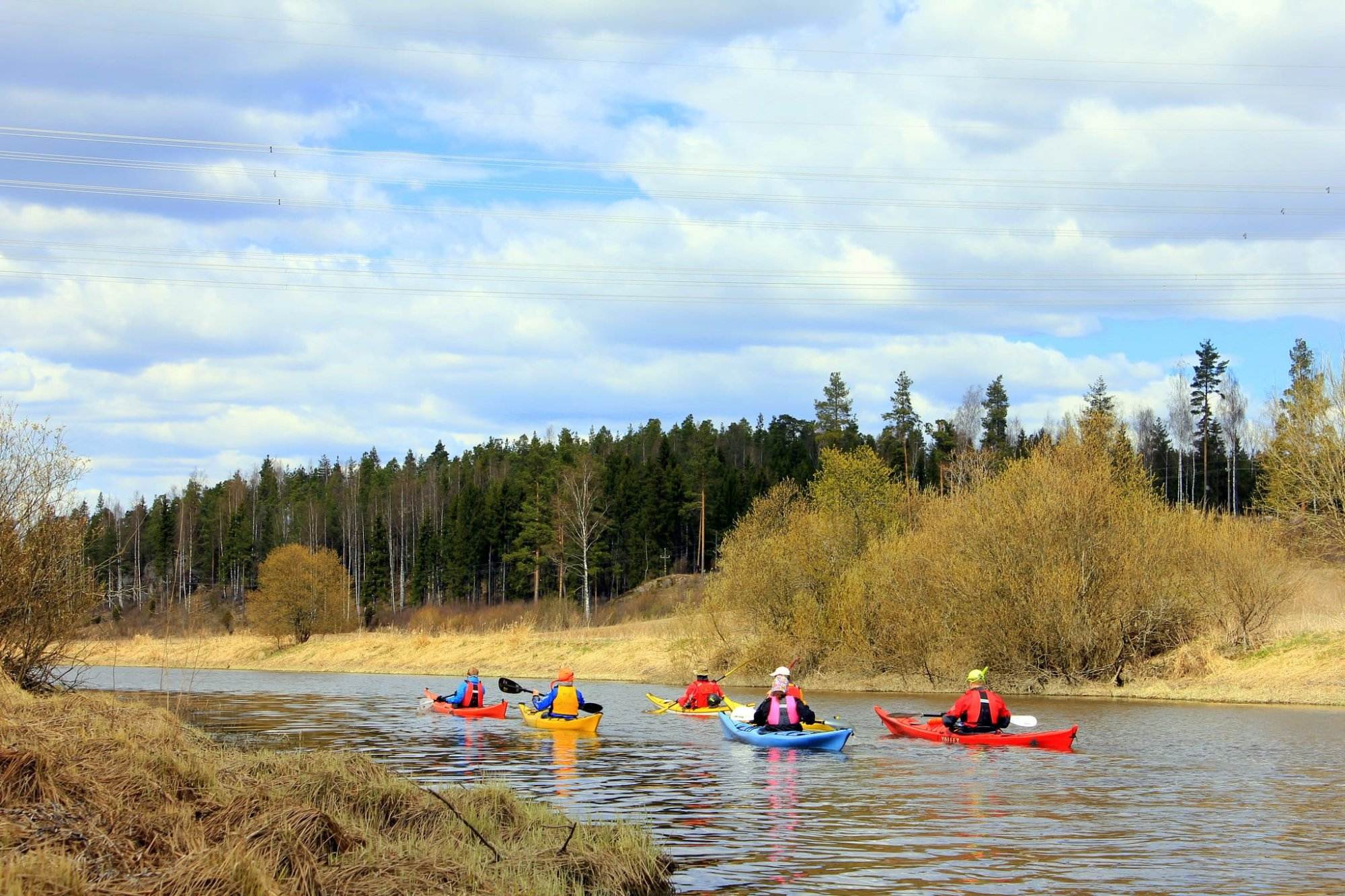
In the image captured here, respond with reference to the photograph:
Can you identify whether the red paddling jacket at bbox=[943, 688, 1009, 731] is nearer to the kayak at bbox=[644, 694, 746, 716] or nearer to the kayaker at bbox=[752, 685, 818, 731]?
the kayaker at bbox=[752, 685, 818, 731]

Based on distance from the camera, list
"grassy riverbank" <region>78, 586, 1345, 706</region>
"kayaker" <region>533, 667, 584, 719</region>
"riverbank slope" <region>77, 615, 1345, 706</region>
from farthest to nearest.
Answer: "grassy riverbank" <region>78, 586, 1345, 706</region> < "riverbank slope" <region>77, 615, 1345, 706</region> < "kayaker" <region>533, 667, 584, 719</region>

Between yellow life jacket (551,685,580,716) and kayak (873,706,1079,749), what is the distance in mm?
7066

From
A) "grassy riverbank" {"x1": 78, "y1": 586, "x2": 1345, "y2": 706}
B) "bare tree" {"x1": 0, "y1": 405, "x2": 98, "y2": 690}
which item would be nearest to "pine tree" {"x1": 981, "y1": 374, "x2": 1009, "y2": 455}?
"grassy riverbank" {"x1": 78, "y1": 586, "x2": 1345, "y2": 706}

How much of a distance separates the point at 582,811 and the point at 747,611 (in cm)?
3069

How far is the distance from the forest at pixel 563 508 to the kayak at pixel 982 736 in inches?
1819

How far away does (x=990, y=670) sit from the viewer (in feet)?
133

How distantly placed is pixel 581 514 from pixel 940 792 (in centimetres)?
6689

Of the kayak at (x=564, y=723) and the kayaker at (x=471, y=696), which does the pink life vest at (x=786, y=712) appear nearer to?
the kayak at (x=564, y=723)

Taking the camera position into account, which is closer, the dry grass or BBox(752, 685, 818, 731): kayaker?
BBox(752, 685, 818, 731): kayaker

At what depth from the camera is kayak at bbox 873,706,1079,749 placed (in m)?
24.0

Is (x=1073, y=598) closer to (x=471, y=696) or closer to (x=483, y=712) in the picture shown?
(x=483, y=712)

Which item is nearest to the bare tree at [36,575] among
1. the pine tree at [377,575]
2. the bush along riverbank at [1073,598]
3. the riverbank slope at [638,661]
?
the riverbank slope at [638,661]

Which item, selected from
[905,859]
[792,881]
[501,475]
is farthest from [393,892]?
[501,475]

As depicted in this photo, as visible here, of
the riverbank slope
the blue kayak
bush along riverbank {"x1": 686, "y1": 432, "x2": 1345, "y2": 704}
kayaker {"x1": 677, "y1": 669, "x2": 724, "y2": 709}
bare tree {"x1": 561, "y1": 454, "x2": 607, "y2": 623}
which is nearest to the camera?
the blue kayak
